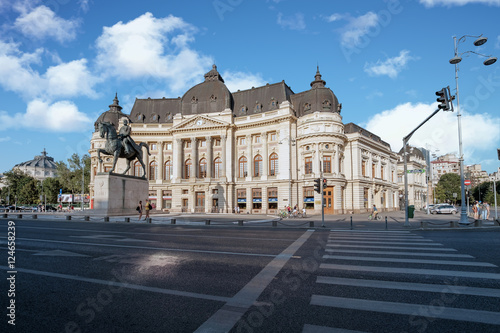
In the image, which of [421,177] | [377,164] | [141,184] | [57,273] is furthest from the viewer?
[421,177]

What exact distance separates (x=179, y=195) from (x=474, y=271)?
52.9 metres

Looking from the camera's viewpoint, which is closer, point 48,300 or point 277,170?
point 48,300

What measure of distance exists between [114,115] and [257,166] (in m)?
35.5

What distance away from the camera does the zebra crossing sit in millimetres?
3934

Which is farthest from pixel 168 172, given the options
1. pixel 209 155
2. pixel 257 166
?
pixel 257 166

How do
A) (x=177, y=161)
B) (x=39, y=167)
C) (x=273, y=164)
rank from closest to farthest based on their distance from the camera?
(x=273, y=164) → (x=177, y=161) → (x=39, y=167)

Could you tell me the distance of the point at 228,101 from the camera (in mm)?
56219

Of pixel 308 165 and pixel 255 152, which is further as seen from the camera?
A: pixel 255 152

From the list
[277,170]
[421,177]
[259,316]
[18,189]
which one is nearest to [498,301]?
[259,316]

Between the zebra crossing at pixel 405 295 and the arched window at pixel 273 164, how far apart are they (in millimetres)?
43714

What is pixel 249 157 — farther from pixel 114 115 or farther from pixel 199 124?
pixel 114 115

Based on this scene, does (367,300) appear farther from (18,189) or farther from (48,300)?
(18,189)

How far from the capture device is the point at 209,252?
966 cm

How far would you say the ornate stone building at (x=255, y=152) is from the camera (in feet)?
158
